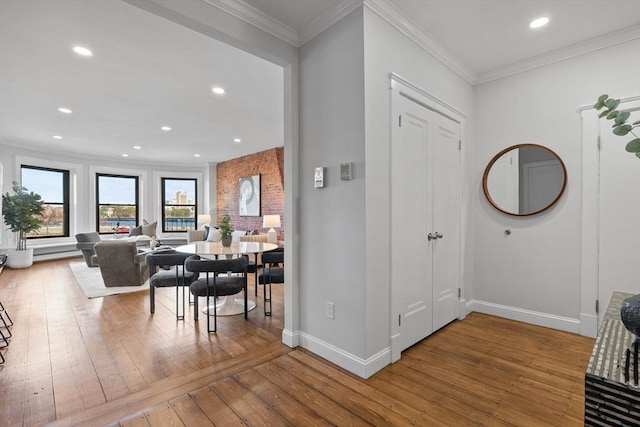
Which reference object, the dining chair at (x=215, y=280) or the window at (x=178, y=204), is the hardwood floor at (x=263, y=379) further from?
the window at (x=178, y=204)

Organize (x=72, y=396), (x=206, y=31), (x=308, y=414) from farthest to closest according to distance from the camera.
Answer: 1. (x=206, y=31)
2. (x=72, y=396)
3. (x=308, y=414)

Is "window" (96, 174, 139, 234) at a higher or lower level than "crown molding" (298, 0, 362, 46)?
lower

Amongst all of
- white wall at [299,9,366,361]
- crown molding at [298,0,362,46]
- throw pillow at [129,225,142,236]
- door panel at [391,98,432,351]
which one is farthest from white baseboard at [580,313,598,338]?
throw pillow at [129,225,142,236]

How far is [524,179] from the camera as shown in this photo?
3305mm

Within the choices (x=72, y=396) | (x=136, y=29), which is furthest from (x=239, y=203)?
(x=72, y=396)

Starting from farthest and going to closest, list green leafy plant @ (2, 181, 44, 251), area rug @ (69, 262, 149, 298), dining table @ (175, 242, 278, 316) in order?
green leafy plant @ (2, 181, 44, 251), area rug @ (69, 262, 149, 298), dining table @ (175, 242, 278, 316)

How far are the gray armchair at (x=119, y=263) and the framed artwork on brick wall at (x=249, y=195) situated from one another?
11.1 ft

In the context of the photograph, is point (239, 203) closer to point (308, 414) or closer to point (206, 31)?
point (206, 31)

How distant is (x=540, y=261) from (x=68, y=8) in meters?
4.78

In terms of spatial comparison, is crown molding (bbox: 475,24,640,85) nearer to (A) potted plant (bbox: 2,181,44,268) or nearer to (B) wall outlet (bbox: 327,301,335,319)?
(B) wall outlet (bbox: 327,301,335,319)

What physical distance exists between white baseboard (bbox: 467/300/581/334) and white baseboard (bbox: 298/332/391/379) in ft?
5.78

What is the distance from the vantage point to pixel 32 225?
6457mm

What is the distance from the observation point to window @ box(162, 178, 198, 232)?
9.80m

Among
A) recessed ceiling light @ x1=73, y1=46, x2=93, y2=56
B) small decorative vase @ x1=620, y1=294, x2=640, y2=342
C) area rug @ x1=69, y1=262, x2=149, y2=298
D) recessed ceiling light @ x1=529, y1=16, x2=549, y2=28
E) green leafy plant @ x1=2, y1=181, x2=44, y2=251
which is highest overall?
recessed ceiling light @ x1=529, y1=16, x2=549, y2=28
